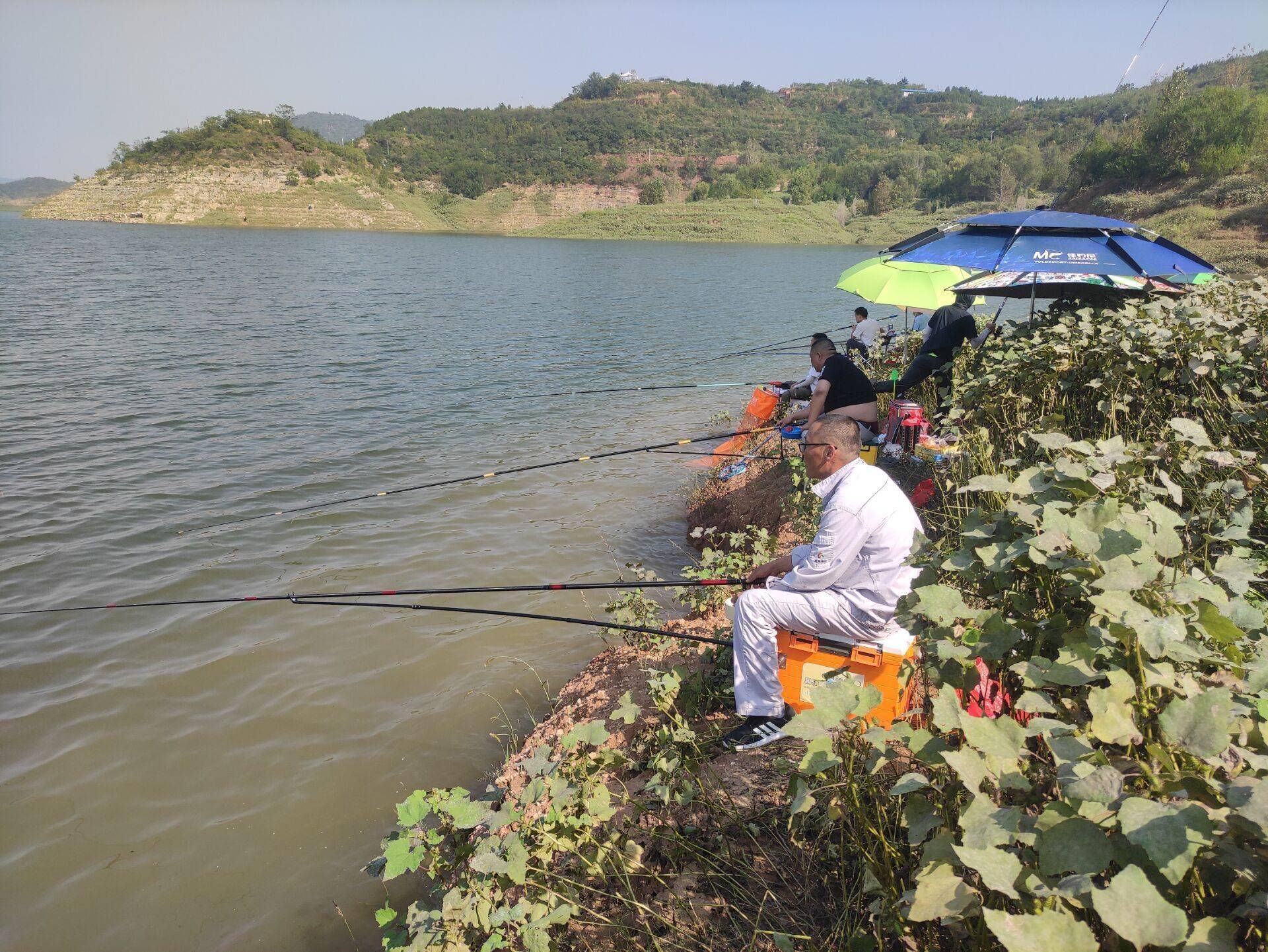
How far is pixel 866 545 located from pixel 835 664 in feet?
1.86

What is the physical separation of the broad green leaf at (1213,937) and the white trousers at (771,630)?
227 centimetres

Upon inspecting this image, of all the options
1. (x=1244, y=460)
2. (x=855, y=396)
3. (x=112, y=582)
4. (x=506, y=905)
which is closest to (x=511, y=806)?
(x=506, y=905)

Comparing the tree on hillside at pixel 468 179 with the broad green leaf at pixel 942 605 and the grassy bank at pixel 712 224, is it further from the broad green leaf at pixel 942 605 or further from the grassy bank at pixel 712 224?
the broad green leaf at pixel 942 605

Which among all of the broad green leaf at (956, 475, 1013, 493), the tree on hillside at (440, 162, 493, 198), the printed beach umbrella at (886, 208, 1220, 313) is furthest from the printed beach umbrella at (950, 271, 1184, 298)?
the tree on hillside at (440, 162, 493, 198)

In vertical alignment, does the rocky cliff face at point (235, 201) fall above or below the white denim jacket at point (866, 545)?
above

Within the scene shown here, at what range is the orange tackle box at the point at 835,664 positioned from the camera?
3193 millimetres

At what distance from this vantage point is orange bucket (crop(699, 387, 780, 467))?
30.2 feet

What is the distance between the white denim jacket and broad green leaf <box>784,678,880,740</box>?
156cm

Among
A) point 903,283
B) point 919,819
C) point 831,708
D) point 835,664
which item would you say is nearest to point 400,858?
point 831,708

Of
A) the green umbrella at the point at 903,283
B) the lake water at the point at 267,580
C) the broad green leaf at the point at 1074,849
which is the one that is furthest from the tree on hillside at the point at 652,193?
the broad green leaf at the point at 1074,849

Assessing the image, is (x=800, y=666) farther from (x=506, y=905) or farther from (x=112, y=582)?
(x=112, y=582)

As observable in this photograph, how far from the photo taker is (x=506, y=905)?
2.70m

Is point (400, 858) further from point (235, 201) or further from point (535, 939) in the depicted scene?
point (235, 201)

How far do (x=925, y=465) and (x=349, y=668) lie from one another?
5.27 m
